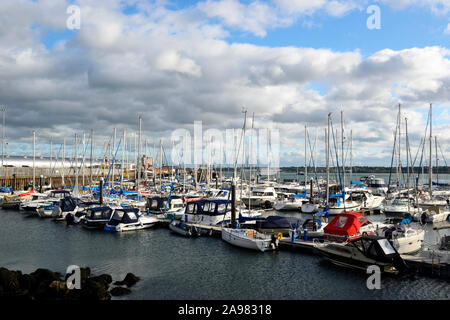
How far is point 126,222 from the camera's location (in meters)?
39.4

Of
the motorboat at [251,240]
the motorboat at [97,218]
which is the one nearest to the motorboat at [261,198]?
the motorboat at [97,218]

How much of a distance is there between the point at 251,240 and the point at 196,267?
18.5 ft

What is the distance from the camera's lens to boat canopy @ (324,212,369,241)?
2820cm

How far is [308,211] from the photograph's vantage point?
5294 centimetres

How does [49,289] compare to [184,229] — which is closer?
[49,289]

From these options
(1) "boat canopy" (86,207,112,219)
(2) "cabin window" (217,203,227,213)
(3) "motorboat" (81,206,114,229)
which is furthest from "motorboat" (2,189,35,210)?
(2) "cabin window" (217,203,227,213)

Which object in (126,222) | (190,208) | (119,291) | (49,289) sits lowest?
(119,291)

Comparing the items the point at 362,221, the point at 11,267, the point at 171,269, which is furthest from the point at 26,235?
the point at 362,221

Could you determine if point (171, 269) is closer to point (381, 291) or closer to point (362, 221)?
point (381, 291)

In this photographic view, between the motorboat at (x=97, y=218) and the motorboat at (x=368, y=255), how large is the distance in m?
25.6

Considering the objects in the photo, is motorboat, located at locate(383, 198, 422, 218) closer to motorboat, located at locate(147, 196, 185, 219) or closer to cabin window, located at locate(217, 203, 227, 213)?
cabin window, located at locate(217, 203, 227, 213)

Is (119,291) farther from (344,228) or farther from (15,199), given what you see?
(15,199)

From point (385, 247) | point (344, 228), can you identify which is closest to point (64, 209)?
point (344, 228)
